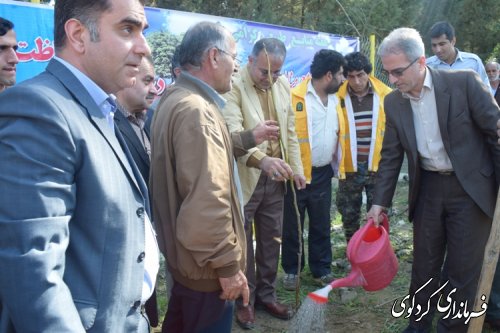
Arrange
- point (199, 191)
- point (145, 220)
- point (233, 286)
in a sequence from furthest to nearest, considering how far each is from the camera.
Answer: point (233, 286), point (199, 191), point (145, 220)

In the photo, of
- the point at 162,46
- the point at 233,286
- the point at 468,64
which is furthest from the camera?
the point at 468,64

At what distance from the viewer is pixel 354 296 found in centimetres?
397

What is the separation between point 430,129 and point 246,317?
6.37 ft

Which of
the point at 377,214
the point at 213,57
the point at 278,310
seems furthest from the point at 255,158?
the point at 278,310

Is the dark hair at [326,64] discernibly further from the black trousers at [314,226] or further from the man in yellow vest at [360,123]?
the black trousers at [314,226]

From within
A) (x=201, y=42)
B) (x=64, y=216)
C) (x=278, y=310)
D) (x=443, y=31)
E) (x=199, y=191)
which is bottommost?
(x=278, y=310)

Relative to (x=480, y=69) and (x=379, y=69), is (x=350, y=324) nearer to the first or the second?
(x=480, y=69)

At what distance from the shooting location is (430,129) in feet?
9.82

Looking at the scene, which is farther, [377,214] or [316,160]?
[316,160]

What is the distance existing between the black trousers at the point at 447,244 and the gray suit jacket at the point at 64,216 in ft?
7.76

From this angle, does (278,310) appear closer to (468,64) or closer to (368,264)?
(368,264)

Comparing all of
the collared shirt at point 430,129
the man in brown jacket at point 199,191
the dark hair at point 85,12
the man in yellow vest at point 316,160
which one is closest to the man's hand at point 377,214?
the collared shirt at point 430,129

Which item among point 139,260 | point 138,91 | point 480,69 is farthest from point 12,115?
point 480,69

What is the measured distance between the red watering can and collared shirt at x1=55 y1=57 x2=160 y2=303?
1577 millimetres
